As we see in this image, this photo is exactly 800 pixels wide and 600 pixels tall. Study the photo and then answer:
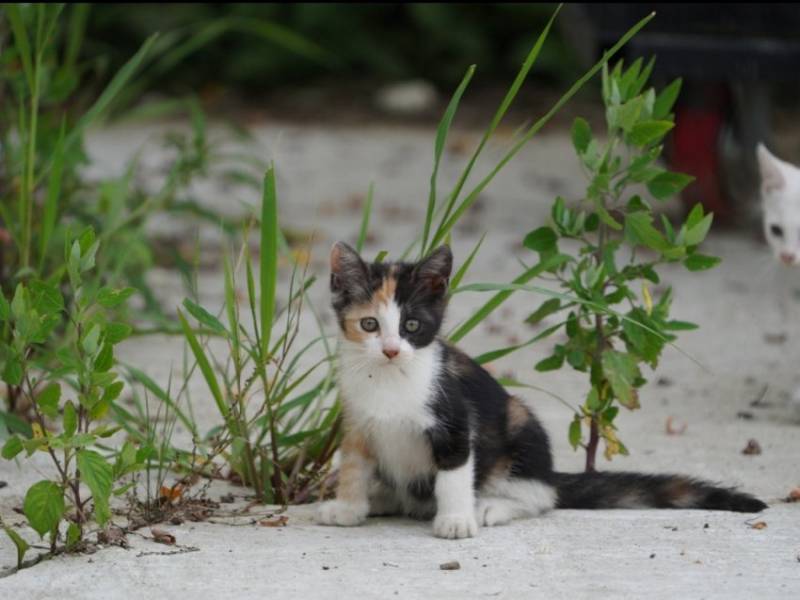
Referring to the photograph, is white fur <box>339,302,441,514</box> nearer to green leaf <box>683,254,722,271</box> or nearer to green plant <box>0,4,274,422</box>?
green leaf <box>683,254,722,271</box>

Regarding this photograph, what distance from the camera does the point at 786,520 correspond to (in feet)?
11.5

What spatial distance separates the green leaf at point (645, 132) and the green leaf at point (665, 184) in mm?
121

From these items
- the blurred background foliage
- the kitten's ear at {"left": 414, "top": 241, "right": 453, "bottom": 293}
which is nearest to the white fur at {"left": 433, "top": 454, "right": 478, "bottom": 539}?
the kitten's ear at {"left": 414, "top": 241, "right": 453, "bottom": 293}

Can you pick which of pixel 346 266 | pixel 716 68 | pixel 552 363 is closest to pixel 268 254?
pixel 346 266

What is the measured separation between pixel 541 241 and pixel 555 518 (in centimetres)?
69

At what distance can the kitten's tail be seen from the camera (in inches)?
142

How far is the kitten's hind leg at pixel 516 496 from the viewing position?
3.54 meters

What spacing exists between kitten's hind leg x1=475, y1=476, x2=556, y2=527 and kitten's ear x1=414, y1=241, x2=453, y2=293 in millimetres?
497

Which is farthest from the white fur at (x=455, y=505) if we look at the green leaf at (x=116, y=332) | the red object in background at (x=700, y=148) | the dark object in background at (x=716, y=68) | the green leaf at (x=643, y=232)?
the red object in background at (x=700, y=148)

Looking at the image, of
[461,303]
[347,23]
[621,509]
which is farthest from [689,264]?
[347,23]

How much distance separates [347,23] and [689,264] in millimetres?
7232

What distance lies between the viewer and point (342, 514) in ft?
11.3

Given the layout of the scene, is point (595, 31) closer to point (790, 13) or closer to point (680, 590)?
point (790, 13)

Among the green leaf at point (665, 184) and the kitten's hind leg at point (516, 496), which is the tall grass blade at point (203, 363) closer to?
the kitten's hind leg at point (516, 496)
